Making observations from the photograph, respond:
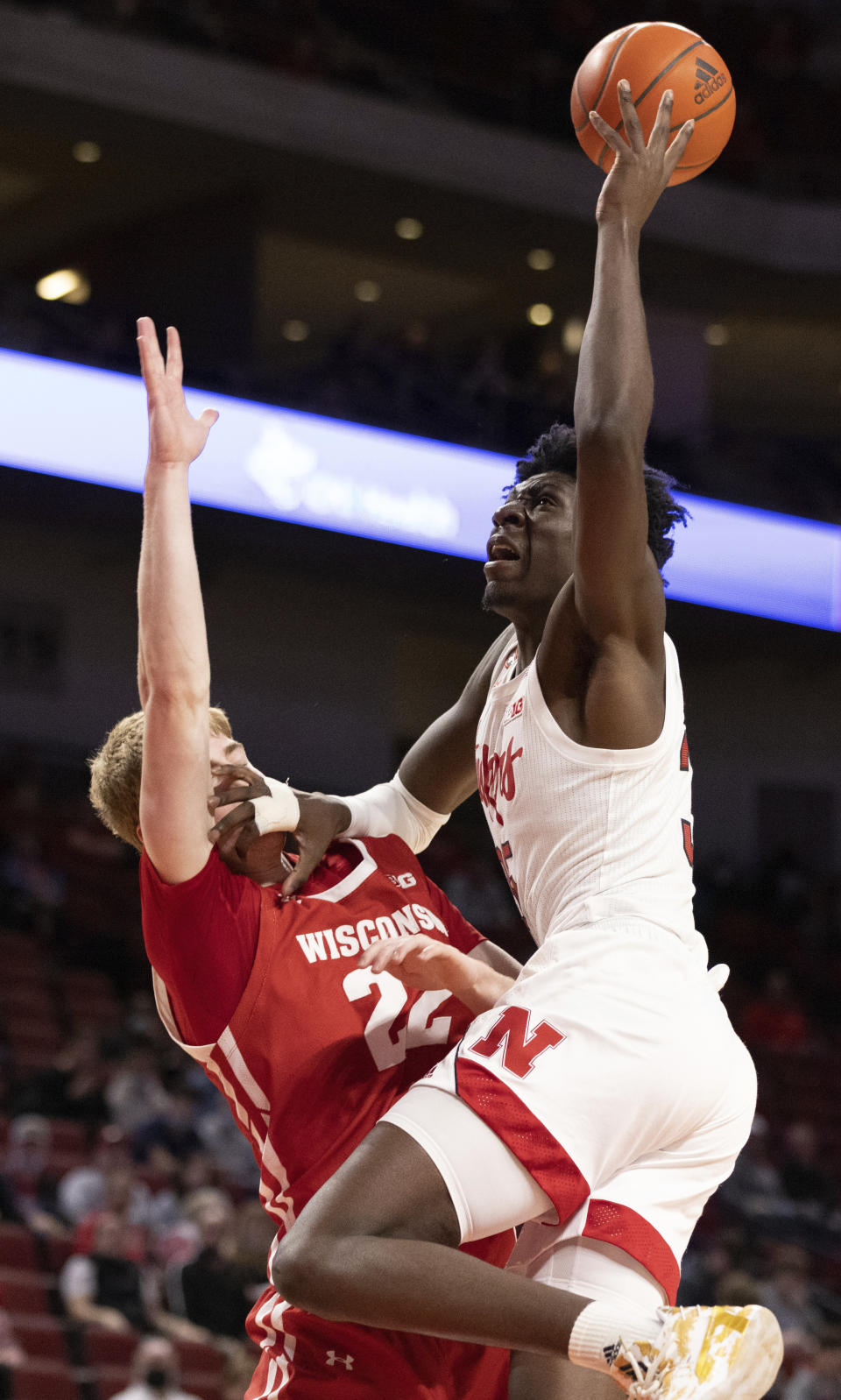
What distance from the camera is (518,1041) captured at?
2.78m

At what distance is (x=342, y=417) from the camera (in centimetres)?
1284

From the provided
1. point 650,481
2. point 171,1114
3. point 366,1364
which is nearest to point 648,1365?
point 366,1364

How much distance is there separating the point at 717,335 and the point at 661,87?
52.3 feet

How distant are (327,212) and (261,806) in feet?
44.8

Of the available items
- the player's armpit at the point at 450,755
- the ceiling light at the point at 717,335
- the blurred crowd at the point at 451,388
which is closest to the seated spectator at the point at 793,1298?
the blurred crowd at the point at 451,388

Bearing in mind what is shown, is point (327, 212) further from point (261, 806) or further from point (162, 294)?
point (261, 806)

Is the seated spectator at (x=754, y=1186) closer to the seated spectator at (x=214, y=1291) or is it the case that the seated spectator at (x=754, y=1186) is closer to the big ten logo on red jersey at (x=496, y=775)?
the seated spectator at (x=214, y=1291)

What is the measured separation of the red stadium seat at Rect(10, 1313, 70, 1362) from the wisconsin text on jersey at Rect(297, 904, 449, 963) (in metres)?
5.19

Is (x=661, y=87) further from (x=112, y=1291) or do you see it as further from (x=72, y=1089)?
(x=72, y=1089)

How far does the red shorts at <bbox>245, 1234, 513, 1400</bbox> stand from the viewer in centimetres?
291

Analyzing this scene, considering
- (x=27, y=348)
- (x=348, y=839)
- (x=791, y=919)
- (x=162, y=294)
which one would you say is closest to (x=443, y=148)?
(x=162, y=294)

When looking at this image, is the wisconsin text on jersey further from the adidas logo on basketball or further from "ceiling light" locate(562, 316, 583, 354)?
"ceiling light" locate(562, 316, 583, 354)

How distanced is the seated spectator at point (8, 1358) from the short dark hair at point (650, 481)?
5.27 metres

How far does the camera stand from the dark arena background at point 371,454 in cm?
1104
